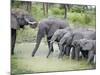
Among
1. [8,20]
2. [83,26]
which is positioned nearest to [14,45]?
[8,20]

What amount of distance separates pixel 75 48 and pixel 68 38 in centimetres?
15

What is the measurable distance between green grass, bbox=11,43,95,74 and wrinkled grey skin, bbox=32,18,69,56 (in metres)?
0.07

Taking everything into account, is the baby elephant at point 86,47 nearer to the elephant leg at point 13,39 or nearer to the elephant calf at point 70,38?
the elephant calf at point 70,38

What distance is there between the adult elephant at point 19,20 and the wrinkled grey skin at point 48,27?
0.31ft

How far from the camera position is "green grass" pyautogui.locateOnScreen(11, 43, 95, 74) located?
2.09m

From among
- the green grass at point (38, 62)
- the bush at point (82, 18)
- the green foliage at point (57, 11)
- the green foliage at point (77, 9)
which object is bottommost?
the green grass at point (38, 62)

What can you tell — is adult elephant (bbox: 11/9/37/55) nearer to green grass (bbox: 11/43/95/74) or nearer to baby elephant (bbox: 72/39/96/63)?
green grass (bbox: 11/43/95/74)

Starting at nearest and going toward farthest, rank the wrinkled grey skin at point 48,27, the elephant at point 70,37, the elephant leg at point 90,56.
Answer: the wrinkled grey skin at point 48,27, the elephant at point 70,37, the elephant leg at point 90,56

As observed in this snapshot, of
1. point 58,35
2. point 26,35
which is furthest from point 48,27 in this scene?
point 26,35

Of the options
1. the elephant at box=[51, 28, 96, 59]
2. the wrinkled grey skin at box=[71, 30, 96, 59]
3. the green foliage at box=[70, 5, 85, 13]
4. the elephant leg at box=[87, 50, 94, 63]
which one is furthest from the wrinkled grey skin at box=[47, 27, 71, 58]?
the elephant leg at box=[87, 50, 94, 63]

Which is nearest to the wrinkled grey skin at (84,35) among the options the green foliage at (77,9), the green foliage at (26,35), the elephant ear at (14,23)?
the green foliage at (77,9)

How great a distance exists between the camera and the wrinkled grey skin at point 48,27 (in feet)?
7.19

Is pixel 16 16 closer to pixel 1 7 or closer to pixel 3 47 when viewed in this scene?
pixel 1 7

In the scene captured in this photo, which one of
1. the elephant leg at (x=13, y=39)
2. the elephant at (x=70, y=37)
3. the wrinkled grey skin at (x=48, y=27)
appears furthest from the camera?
the elephant at (x=70, y=37)
